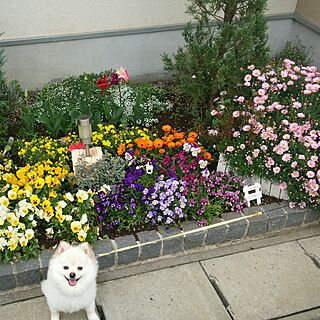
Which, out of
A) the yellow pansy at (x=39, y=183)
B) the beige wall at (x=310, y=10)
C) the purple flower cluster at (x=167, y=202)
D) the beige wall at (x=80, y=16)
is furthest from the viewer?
the beige wall at (x=310, y=10)

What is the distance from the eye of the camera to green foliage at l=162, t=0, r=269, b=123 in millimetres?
3869

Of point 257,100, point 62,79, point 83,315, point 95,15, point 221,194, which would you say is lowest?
point 83,315

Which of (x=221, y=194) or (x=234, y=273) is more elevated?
(x=221, y=194)

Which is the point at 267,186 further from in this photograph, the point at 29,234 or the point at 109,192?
the point at 29,234

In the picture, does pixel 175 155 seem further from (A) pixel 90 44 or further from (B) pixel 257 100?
(A) pixel 90 44

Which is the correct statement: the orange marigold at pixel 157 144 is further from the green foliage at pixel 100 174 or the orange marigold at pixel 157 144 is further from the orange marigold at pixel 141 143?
the green foliage at pixel 100 174

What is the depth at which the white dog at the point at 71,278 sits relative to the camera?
98.5 inches

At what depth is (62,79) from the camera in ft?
17.2

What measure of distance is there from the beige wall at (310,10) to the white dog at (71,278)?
460cm

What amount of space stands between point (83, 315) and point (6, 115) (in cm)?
253

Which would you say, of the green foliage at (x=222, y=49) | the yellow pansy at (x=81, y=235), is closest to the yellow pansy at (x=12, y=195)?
the yellow pansy at (x=81, y=235)

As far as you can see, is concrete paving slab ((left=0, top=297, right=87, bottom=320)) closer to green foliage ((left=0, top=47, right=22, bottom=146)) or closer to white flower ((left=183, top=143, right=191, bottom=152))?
white flower ((left=183, top=143, right=191, bottom=152))

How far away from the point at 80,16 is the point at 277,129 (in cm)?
272

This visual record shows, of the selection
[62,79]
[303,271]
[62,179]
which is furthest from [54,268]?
[62,79]
